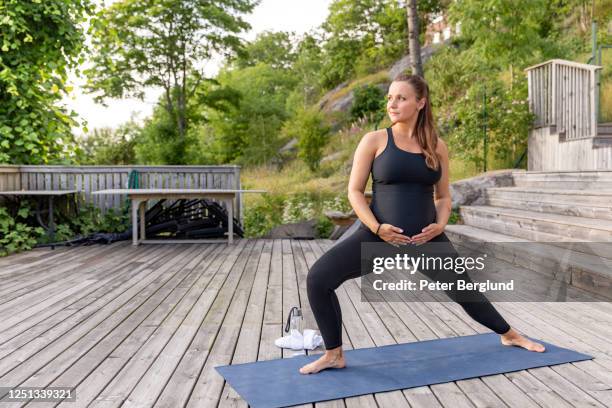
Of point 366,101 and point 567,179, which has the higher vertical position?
point 366,101

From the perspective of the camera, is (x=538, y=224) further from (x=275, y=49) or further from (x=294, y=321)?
(x=275, y=49)

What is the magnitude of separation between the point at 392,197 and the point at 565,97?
23.0ft

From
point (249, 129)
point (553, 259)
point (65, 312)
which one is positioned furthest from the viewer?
point (249, 129)

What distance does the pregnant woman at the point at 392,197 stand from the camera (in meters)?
2.56

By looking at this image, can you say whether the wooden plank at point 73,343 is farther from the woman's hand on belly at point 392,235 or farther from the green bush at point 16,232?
the green bush at point 16,232

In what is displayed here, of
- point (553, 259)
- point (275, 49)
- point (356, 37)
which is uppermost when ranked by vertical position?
point (275, 49)

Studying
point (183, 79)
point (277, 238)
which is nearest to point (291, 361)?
point (277, 238)

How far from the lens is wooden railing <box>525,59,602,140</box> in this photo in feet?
26.5

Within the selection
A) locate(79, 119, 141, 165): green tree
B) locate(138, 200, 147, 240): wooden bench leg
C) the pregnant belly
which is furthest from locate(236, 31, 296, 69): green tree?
the pregnant belly

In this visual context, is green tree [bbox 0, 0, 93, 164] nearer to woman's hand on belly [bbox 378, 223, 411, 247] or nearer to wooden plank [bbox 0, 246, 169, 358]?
wooden plank [bbox 0, 246, 169, 358]

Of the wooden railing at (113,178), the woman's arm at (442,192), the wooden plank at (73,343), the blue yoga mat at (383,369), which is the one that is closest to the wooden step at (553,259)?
the blue yoga mat at (383,369)

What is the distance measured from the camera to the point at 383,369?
273 cm

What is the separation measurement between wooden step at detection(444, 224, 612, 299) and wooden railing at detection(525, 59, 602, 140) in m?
2.76

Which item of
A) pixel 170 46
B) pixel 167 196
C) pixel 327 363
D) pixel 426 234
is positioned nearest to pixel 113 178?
pixel 167 196
